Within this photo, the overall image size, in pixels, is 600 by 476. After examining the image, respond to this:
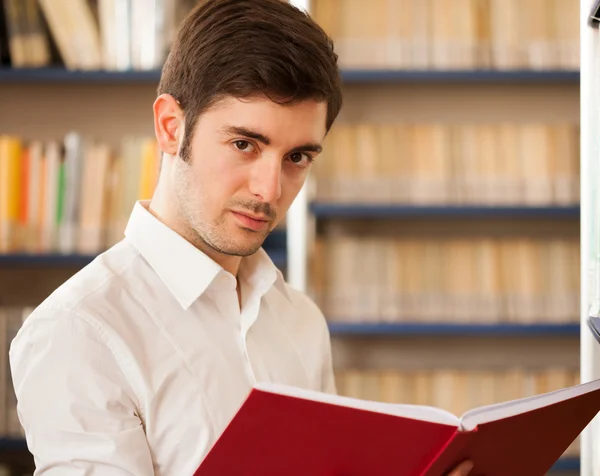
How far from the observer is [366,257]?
2498mm

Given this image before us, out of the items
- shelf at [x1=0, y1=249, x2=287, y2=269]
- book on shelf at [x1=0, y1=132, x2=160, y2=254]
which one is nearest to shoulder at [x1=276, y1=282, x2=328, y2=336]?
shelf at [x1=0, y1=249, x2=287, y2=269]

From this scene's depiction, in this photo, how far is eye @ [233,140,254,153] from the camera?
116cm

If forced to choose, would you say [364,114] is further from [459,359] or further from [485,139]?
[459,359]

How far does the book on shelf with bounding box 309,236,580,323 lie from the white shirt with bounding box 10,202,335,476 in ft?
3.76

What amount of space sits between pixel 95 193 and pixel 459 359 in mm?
1282

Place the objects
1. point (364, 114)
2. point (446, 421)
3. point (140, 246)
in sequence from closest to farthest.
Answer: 1. point (446, 421)
2. point (140, 246)
3. point (364, 114)

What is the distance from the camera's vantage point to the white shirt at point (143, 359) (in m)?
1.00

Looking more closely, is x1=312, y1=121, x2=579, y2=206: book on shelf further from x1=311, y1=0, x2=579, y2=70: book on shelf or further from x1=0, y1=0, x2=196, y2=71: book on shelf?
x1=0, y1=0, x2=196, y2=71: book on shelf

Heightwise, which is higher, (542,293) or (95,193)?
(95,193)

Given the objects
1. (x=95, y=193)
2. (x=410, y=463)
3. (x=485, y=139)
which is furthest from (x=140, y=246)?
(x=485, y=139)

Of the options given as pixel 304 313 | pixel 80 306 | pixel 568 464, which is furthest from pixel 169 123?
pixel 568 464

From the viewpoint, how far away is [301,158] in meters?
1.22

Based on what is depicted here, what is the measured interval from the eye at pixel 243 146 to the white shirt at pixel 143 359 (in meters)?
0.16

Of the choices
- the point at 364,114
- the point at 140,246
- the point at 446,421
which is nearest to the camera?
the point at 446,421
